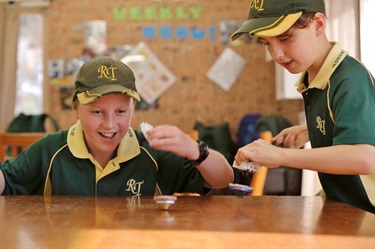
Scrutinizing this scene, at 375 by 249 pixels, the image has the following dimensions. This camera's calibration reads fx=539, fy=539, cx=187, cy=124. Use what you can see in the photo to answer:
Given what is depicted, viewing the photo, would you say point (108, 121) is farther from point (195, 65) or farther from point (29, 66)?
point (29, 66)

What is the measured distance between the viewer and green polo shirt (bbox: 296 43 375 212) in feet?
4.41

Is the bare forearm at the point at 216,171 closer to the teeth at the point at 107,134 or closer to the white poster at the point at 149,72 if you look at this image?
the teeth at the point at 107,134

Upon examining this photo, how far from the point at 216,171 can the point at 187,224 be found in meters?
0.57

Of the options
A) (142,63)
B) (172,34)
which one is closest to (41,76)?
(142,63)

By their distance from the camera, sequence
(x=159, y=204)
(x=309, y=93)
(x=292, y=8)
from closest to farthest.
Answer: (x=159, y=204) → (x=292, y=8) → (x=309, y=93)

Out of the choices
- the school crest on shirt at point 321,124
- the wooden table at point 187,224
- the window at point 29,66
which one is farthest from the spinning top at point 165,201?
the window at point 29,66

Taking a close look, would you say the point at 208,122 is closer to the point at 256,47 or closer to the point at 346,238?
the point at 256,47

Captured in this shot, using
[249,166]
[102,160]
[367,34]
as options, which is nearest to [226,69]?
[367,34]

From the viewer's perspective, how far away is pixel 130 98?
171cm

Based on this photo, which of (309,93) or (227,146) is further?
(227,146)

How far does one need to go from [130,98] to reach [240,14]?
4.66 meters

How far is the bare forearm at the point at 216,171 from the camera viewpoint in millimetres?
1558

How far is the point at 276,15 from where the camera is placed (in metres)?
1.49

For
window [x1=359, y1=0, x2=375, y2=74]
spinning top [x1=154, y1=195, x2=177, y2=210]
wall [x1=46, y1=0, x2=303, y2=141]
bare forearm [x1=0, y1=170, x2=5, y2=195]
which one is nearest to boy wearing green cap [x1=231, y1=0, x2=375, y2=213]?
spinning top [x1=154, y1=195, x2=177, y2=210]
